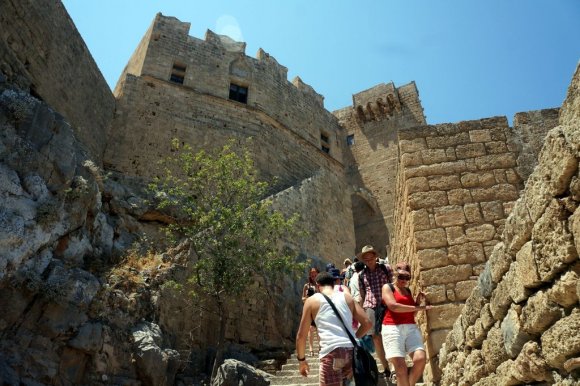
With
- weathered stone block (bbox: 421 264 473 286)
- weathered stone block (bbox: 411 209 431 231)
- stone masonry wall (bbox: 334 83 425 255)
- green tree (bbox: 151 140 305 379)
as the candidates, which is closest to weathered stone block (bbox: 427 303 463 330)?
weathered stone block (bbox: 421 264 473 286)

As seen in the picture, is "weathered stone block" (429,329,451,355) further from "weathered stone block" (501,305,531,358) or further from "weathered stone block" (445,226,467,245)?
"weathered stone block" (501,305,531,358)

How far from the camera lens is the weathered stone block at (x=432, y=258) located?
4.91m

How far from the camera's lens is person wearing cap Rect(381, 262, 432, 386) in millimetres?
4074

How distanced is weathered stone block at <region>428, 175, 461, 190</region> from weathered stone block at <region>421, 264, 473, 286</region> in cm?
101

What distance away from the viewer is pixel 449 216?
203 inches

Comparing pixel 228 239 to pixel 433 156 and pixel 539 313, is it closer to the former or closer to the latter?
pixel 433 156

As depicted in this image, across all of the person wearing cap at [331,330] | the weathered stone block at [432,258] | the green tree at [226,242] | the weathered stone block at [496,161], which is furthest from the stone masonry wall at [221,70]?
the person wearing cap at [331,330]

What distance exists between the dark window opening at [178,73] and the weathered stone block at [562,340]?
62.0 ft

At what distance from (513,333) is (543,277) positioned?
51cm

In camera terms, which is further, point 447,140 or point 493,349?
point 447,140

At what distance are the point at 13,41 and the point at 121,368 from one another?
29.1ft

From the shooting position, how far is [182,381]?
326 inches

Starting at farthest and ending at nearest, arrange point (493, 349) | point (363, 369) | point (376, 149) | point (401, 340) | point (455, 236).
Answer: point (376, 149), point (455, 236), point (401, 340), point (363, 369), point (493, 349)

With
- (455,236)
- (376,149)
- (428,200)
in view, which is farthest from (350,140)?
Result: (455,236)
